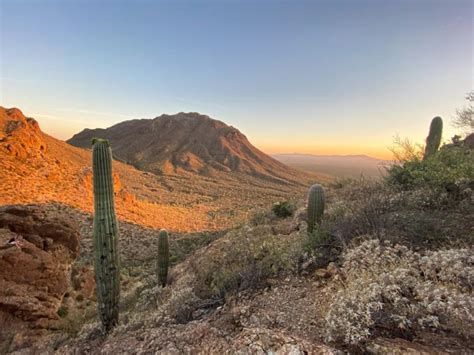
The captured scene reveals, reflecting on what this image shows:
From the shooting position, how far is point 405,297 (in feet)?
9.91

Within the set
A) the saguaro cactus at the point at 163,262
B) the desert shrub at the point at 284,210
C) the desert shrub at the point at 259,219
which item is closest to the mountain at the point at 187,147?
the desert shrub at the point at 259,219

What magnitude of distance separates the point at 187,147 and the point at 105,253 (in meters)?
67.9

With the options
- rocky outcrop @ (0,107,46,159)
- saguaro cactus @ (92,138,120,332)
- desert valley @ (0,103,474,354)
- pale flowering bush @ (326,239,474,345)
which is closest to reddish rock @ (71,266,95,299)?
desert valley @ (0,103,474,354)

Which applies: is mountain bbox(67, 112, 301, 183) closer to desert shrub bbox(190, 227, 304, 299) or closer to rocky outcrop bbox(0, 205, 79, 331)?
rocky outcrop bbox(0, 205, 79, 331)

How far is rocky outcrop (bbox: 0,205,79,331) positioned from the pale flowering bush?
6569mm

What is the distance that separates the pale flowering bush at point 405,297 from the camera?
2.66m

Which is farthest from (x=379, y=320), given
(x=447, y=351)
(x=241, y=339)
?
(x=241, y=339)

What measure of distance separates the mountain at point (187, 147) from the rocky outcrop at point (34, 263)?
45.3m

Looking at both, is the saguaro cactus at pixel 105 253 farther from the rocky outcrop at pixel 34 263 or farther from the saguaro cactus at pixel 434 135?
the saguaro cactus at pixel 434 135

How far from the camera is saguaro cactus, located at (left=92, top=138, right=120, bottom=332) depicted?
514 cm

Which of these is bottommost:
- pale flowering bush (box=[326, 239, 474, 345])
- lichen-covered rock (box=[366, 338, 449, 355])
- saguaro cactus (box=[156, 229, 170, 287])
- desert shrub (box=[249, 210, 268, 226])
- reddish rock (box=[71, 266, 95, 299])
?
reddish rock (box=[71, 266, 95, 299])

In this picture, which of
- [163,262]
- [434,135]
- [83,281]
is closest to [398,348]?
[163,262]

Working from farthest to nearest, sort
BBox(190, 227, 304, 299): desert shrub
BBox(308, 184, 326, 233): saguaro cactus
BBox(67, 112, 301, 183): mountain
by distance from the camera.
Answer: BBox(67, 112, 301, 183): mountain, BBox(308, 184, 326, 233): saguaro cactus, BBox(190, 227, 304, 299): desert shrub

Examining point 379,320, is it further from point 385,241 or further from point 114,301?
point 114,301
